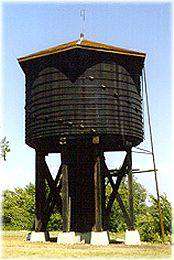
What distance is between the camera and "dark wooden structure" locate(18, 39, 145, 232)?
17.8 m

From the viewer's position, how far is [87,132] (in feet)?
57.6

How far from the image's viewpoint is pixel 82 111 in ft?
A: 58.0

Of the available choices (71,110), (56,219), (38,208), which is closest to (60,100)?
(71,110)

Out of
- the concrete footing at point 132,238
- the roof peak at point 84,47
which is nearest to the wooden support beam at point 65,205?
the concrete footing at point 132,238

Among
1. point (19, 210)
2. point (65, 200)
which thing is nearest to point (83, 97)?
point (65, 200)

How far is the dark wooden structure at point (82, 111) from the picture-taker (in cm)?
1775

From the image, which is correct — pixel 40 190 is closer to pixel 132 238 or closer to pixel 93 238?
pixel 93 238

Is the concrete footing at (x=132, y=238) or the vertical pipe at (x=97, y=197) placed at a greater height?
the vertical pipe at (x=97, y=197)

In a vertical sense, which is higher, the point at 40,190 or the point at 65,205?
the point at 40,190

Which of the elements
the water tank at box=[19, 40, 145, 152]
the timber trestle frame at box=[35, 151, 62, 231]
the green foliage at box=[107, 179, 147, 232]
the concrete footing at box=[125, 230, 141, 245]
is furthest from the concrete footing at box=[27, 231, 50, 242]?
the green foliage at box=[107, 179, 147, 232]

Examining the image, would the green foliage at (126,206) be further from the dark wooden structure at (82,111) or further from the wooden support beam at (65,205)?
the wooden support beam at (65,205)

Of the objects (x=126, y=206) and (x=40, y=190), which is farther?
(x=126, y=206)

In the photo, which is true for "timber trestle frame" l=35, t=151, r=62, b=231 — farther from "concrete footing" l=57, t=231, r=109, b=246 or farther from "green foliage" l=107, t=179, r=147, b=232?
"green foliage" l=107, t=179, r=147, b=232

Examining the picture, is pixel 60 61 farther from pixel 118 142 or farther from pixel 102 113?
pixel 118 142
